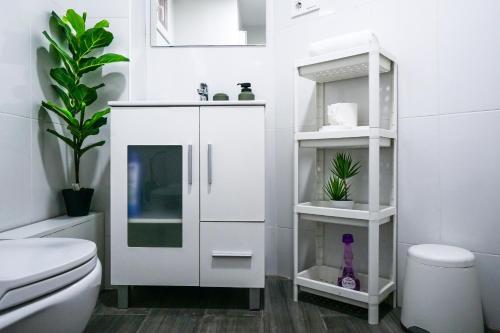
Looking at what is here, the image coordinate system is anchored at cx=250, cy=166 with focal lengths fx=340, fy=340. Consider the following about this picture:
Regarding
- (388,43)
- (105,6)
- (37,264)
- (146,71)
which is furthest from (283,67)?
(37,264)

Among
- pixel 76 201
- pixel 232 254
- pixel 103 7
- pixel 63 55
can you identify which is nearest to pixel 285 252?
pixel 232 254

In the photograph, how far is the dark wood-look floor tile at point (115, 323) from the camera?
4.22 feet

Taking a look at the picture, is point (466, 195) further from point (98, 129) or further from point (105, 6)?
point (105, 6)

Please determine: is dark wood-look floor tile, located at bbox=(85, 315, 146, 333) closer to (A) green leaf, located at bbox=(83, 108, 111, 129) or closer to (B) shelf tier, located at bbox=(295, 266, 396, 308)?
(B) shelf tier, located at bbox=(295, 266, 396, 308)

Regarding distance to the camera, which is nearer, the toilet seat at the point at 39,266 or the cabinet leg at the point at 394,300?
the toilet seat at the point at 39,266

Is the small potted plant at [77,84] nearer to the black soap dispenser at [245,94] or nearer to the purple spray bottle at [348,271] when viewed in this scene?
the black soap dispenser at [245,94]

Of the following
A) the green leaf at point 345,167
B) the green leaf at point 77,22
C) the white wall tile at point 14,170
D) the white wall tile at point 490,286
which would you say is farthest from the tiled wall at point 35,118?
the white wall tile at point 490,286

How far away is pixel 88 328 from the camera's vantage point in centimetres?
130

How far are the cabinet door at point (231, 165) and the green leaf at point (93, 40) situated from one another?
61cm

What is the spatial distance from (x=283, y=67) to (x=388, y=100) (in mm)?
599

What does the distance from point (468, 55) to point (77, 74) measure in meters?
1.65

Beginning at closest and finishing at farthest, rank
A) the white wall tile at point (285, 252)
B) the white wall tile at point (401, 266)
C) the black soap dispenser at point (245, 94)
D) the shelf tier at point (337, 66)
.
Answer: the shelf tier at point (337, 66) < the white wall tile at point (401, 266) < the black soap dispenser at point (245, 94) < the white wall tile at point (285, 252)

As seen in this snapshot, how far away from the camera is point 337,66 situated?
4.64 ft

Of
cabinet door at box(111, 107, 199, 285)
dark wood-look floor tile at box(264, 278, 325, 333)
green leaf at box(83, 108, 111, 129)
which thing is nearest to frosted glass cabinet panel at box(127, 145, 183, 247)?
cabinet door at box(111, 107, 199, 285)
